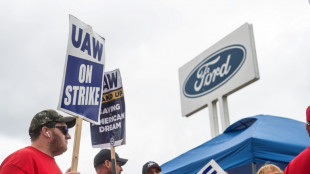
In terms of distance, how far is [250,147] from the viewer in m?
5.91

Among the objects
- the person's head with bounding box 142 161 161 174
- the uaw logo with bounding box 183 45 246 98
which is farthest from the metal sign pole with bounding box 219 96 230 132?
the person's head with bounding box 142 161 161 174

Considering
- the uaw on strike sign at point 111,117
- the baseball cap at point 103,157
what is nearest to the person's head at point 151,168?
the baseball cap at point 103,157

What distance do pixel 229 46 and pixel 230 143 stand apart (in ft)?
17.1

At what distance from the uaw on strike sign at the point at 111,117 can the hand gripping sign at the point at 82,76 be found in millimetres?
932

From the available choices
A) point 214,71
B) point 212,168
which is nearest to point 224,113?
point 214,71

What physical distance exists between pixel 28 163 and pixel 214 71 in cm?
895

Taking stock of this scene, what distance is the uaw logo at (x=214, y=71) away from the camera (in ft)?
35.7

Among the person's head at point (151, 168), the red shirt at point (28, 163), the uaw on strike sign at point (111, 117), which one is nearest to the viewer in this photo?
the red shirt at point (28, 163)

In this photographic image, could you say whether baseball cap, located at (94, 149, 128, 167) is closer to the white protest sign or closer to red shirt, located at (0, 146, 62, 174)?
the white protest sign

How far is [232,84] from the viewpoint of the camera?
10867 mm

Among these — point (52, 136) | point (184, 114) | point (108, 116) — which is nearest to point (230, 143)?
point (108, 116)

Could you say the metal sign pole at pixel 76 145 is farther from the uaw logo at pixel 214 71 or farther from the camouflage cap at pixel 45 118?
the uaw logo at pixel 214 71

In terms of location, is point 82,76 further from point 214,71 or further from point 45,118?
point 214,71

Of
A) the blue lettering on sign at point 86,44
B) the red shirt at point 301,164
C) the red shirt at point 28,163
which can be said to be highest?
the blue lettering on sign at point 86,44
